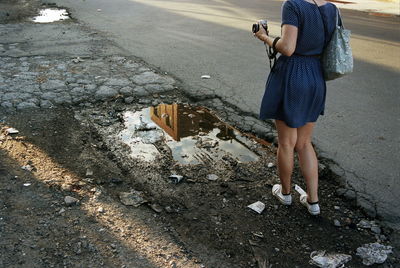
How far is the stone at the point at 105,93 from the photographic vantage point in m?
5.14

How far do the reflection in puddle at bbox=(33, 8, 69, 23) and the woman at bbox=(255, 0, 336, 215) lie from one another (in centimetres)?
808

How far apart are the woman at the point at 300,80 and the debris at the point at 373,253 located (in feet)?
1.47

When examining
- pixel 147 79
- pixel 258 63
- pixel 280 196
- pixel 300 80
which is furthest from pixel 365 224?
pixel 258 63

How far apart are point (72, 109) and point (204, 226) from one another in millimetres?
2569

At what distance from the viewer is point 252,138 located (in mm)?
4383

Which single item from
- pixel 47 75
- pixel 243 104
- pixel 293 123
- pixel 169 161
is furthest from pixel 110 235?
pixel 47 75

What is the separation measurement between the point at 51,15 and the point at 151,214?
28.3 ft

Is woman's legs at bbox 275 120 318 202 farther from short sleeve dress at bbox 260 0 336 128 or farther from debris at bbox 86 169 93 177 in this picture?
debris at bbox 86 169 93 177

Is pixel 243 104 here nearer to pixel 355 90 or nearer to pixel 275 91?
pixel 355 90

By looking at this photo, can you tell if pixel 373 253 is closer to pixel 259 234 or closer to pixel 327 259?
pixel 327 259

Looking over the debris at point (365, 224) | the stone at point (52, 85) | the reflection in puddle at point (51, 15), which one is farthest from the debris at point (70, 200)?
the reflection in puddle at point (51, 15)

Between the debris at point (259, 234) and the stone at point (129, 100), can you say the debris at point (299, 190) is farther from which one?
the stone at point (129, 100)

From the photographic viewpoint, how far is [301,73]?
2.78 metres

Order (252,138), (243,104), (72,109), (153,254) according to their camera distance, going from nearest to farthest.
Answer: (153,254) < (252,138) < (72,109) < (243,104)
